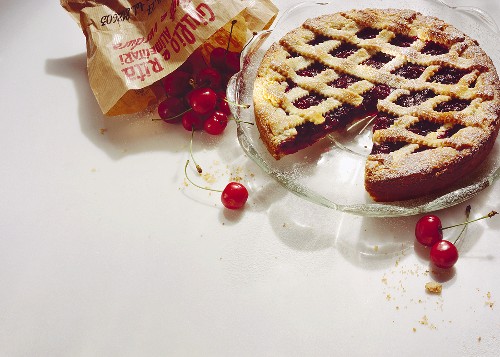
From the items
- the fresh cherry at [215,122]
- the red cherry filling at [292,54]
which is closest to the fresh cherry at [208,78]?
the fresh cherry at [215,122]

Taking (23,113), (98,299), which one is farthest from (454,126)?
(23,113)

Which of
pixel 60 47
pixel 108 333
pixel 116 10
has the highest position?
pixel 116 10

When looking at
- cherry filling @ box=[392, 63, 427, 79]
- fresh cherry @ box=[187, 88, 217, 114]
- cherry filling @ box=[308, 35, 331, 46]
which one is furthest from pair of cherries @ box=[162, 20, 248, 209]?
cherry filling @ box=[392, 63, 427, 79]

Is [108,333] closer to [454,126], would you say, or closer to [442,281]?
[442,281]

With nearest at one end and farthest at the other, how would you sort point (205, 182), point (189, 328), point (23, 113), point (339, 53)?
point (189, 328), point (205, 182), point (339, 53), point (23, 113)

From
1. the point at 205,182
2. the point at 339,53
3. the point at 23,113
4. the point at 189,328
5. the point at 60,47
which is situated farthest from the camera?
the point at 60,47

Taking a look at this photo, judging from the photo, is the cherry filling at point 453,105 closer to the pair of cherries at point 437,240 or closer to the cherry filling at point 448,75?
the cherry filling at point 448,75
